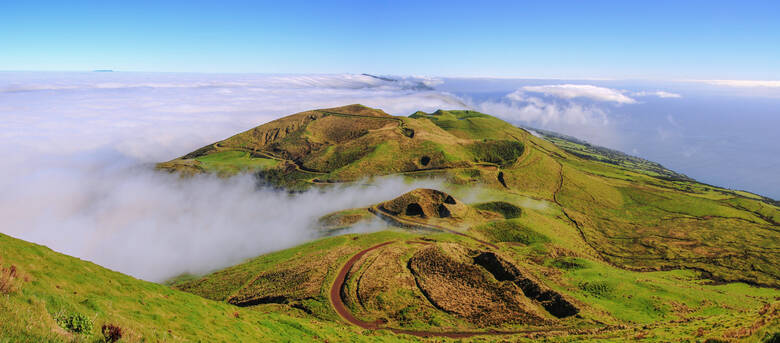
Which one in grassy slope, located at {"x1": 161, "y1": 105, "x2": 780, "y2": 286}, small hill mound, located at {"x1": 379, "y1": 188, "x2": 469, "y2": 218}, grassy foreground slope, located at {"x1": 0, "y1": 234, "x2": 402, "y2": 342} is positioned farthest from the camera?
small hill mound, located at {"x1": 379, "y1": 188, "x2": 469, "y2": 218}

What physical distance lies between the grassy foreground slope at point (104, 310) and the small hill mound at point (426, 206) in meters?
56.4

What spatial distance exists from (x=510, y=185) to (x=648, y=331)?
96074mm

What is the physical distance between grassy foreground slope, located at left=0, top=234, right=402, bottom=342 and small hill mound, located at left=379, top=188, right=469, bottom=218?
5643 centimetres

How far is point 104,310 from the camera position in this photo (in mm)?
15742

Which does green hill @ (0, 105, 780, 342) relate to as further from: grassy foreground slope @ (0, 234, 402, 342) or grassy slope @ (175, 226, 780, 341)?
grassy slope @ (175, 226, 780, 341)

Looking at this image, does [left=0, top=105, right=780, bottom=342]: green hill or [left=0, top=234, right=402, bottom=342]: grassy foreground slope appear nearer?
[left=0, top=234, right=402, bottom=342]: grassy foreground slope

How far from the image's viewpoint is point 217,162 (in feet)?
602

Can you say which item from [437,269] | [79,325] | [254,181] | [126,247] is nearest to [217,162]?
[254,181]

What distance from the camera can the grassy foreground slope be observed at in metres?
10.5

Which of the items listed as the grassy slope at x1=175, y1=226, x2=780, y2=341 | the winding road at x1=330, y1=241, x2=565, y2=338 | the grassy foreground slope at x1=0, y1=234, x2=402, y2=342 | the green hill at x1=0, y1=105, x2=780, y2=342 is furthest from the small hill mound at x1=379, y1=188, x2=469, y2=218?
the grassy foreground slope at x1=0, y1=234, x2=402, y2=342

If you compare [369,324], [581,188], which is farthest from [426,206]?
[581,188]

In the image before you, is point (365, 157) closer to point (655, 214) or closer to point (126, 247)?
point (126, 247)

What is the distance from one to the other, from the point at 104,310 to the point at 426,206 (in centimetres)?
7721

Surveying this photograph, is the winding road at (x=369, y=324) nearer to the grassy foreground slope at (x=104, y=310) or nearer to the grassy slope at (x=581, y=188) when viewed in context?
the grassy foreground slope at (x=104, y=310)
